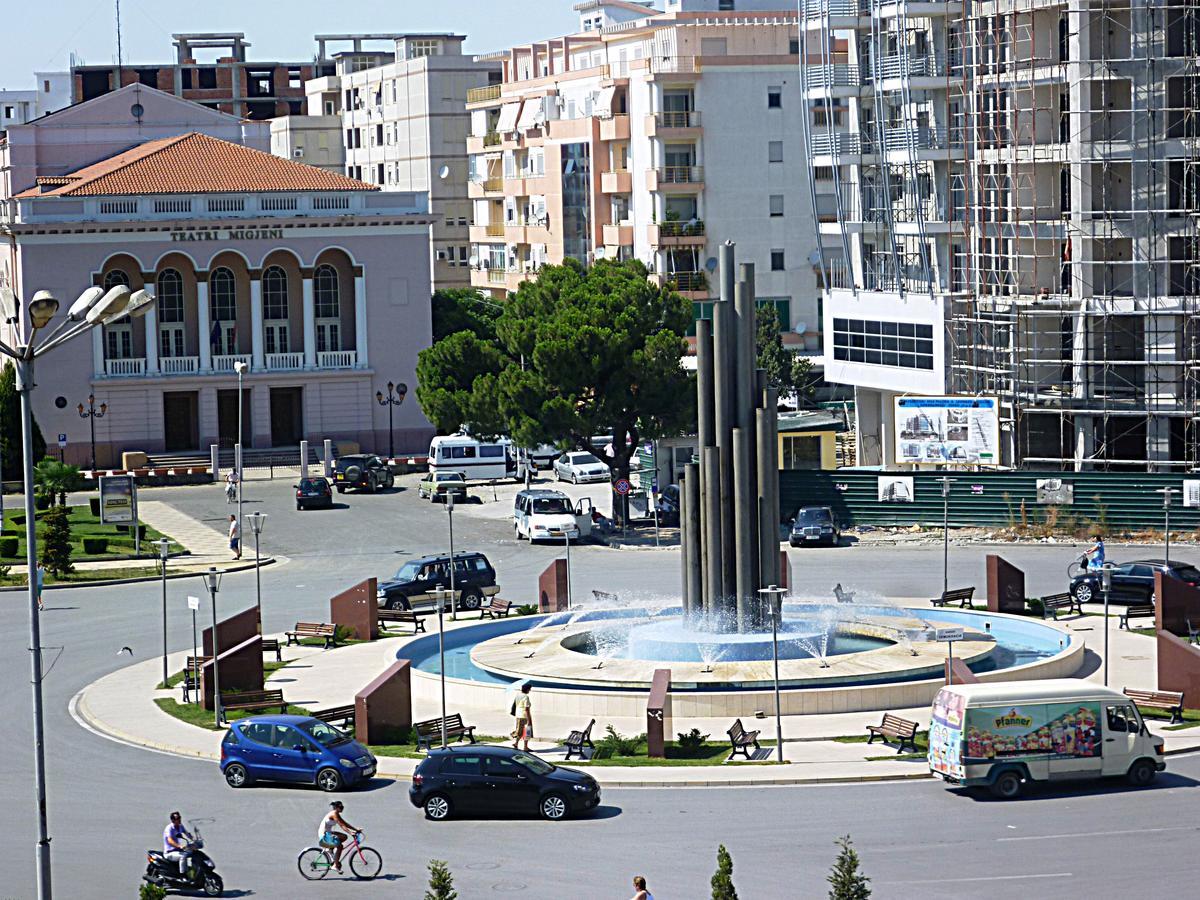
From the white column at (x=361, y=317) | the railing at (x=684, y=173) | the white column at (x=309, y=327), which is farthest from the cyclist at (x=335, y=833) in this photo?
the railing at (x=684, y=173)

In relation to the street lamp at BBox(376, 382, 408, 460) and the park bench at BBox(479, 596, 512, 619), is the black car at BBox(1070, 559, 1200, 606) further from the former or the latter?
the street lamp at BBox(376, 382, 408, 460)

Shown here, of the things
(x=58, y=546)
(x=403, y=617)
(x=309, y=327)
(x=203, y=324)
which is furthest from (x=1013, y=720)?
(x=203, y=324)

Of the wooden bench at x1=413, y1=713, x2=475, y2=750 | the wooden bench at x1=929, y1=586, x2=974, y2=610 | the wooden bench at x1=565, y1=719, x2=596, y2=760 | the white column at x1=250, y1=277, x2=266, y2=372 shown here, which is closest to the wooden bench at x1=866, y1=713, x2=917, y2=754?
the wooden bench at x1=565, y1=719, x2=596, y2=760

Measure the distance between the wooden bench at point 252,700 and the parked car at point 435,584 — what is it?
1241 centimetres

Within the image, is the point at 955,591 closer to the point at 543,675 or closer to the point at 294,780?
the point at 543,675

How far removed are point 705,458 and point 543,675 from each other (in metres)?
5.88

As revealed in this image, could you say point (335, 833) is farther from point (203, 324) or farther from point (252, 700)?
point (203, 324)

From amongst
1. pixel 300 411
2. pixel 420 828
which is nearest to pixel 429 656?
pixel 420 828

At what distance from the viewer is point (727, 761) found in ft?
126

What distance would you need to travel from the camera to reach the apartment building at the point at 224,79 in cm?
16950

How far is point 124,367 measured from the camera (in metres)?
97.6

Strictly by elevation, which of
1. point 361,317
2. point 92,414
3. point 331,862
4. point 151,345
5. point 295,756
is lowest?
point 331,862

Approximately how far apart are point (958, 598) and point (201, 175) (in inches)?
2193

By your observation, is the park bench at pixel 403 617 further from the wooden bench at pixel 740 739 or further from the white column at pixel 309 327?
the white column at pixel 309 327
